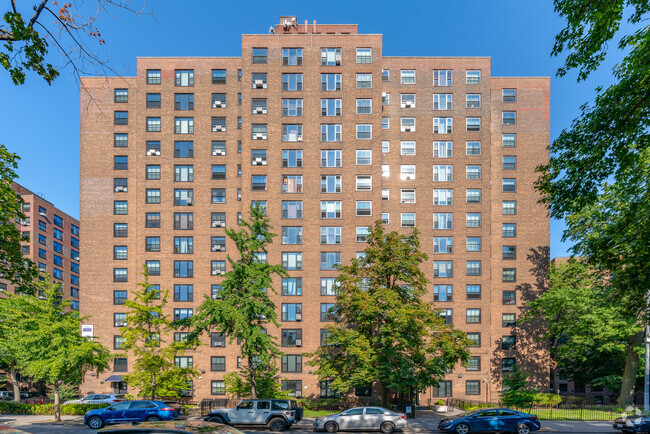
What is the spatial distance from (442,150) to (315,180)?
15.1 metres

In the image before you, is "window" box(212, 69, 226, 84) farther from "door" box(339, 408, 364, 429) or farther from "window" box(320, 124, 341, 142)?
"door" box(339, 408, 364, 429)

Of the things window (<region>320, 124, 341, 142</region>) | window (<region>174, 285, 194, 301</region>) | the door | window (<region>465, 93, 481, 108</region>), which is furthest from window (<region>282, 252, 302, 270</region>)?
window (<region>465, 93, 481, 108</region>)

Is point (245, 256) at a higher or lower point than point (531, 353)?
higher

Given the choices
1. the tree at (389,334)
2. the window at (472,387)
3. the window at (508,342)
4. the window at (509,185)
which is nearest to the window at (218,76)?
the tree at (389,334)

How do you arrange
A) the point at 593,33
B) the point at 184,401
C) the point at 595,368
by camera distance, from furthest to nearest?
the point at 595,368
the point at 184,401
the point at 593,33

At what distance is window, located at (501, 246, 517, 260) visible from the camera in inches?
1907

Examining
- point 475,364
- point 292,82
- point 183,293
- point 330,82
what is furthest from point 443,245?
point 183,293

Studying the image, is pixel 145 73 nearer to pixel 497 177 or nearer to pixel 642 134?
pixel 497 177

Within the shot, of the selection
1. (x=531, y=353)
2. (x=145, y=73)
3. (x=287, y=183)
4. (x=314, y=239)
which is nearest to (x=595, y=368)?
(x=531, y=353)

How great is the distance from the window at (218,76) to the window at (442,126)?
24.7 meters

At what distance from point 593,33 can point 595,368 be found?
59.9 meters

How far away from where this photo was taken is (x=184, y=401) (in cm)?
4366

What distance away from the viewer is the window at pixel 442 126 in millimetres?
48375

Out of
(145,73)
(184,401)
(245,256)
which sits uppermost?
(145,73)
